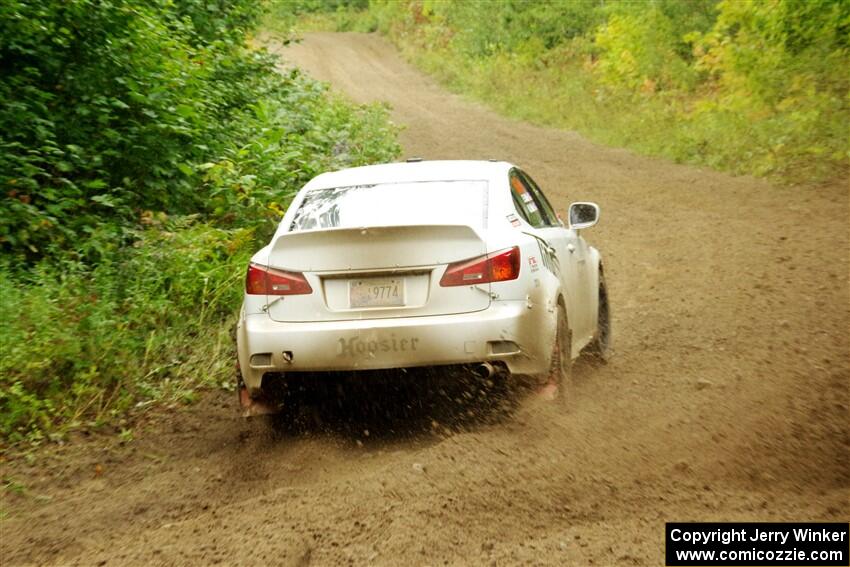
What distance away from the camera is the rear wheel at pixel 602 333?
7953 millimetres

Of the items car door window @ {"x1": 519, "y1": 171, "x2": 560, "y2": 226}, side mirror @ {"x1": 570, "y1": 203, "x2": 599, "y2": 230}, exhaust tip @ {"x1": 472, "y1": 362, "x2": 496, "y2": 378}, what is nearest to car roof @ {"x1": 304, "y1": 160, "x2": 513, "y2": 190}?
car door window @ {"x1": 519, "y1": 171, "x2": 560, "y2": 226}

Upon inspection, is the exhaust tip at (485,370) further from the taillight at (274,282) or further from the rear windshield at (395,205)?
the taillight at (274,282)

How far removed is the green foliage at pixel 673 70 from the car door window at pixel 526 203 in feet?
34.2

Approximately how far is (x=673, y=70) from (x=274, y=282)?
20641 millimetres

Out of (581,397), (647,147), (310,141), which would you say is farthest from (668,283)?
(647,147)

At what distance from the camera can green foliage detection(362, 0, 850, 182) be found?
57.7ft

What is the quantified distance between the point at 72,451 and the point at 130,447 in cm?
33

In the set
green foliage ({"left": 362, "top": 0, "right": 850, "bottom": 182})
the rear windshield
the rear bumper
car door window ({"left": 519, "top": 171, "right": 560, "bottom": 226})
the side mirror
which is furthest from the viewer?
green foliage ({"left": 362, "top": 0, "right": 850, "bottom": 182})

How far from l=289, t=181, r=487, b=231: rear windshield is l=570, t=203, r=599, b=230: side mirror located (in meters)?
1.20

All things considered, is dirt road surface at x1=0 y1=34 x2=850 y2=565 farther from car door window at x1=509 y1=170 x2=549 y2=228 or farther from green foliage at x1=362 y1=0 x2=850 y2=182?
green foliage at x1=362 y1=0 x2=850 y2=182

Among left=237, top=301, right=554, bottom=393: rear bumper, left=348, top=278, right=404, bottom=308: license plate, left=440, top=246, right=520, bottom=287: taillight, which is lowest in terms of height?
left=237, top=301, right=554, bottom=393: rear bumper

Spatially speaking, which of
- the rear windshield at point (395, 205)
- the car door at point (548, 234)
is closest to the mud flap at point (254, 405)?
the rear windshield at point (395, 205)

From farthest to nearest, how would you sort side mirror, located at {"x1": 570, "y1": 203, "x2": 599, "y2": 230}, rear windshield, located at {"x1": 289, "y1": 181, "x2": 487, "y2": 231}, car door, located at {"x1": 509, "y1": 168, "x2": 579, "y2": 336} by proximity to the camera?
side mirror, located at {"x1": 570, "y1": 203, "x2": 599, "y2": 230} < car door, located at {"x1": 509, "y1": 168, "x2": 579, "y2": 336} < rear windshield, located at {"x1": 289, "y1": 181, "x2": 487, "y2": 231}

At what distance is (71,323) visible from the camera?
273 inches
